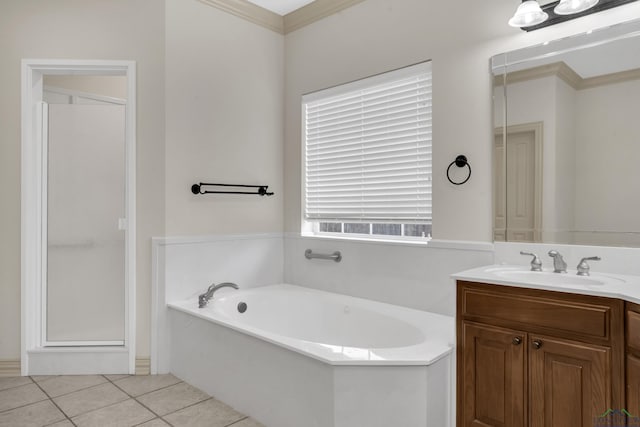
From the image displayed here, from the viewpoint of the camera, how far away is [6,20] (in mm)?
2750

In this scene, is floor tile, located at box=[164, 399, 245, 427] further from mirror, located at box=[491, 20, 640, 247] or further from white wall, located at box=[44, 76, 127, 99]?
white wall, located at box=[44, 76, 127, 99]

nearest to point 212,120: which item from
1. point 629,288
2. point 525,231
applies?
point 525,231

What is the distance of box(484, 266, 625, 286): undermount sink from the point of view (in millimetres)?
1808

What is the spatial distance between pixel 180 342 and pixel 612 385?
242cm

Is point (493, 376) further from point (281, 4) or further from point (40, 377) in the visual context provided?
point (281, 4)

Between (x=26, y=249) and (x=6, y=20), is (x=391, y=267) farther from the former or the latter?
(x=6, y=20)

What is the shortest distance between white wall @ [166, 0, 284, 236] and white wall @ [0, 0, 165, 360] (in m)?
0.08

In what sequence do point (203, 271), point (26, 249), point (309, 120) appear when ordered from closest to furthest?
point (26, 249) → point (203, 271) → point (309, 120)

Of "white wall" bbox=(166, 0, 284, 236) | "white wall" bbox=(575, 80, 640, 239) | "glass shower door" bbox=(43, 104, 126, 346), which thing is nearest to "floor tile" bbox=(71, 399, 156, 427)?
"glass shower door" bbox=(43, 104, 126, 346)

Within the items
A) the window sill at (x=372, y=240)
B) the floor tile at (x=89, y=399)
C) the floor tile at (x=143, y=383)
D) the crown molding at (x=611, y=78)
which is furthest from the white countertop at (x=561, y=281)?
the floor tile at (x=89, y=399)

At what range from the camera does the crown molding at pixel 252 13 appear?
3203mm

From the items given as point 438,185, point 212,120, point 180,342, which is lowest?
point 180,342

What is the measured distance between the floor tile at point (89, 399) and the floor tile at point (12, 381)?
0.41m

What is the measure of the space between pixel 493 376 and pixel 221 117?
2506 millimetres
